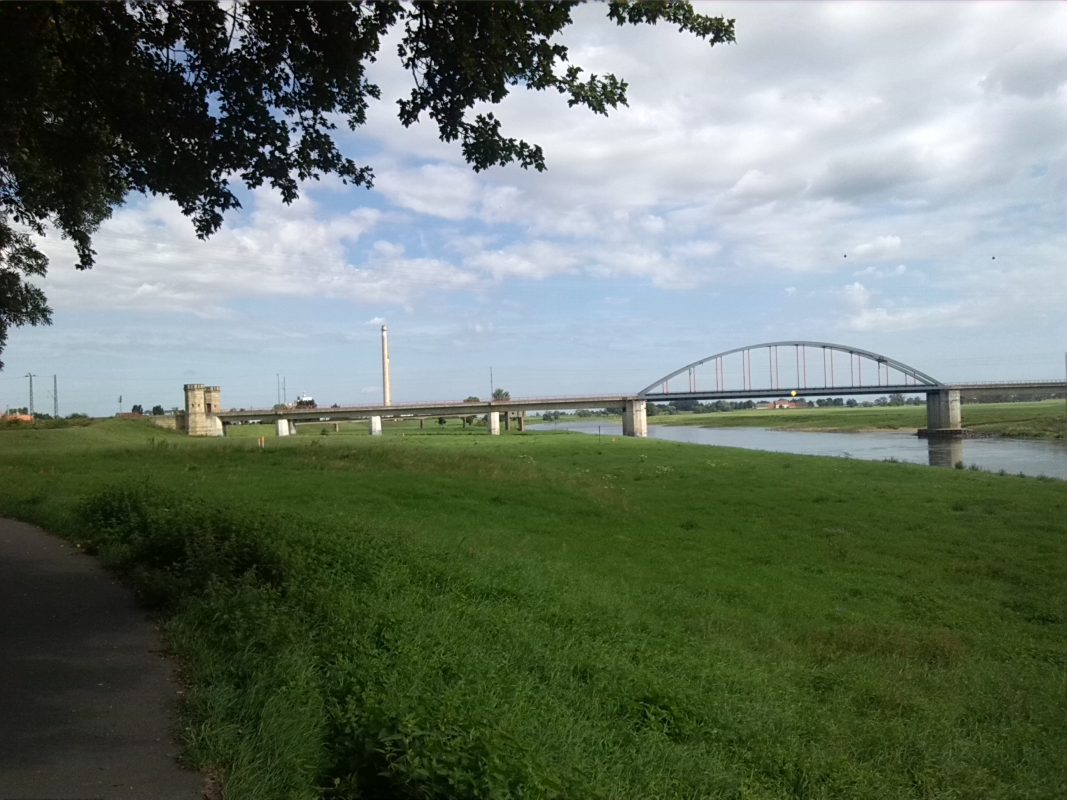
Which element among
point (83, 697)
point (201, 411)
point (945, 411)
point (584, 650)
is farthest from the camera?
point (201, 411)

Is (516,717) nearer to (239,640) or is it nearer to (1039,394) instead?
(239,640)

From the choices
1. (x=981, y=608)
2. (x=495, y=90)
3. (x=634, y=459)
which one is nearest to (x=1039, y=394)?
(x=634, y=459)

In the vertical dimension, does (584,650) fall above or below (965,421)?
above

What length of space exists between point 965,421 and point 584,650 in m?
92.2

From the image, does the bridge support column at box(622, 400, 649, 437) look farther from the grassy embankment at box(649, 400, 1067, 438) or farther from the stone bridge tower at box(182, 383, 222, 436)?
the stone bridge tower at box(182, 383, 222, 436)

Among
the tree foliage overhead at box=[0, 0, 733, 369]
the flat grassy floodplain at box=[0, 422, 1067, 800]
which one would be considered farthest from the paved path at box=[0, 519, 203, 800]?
the tree foliage overhead at box=[0, 0, 733, 369]

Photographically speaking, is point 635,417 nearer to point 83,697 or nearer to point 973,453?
point 973,453

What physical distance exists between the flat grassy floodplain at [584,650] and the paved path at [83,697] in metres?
0.21

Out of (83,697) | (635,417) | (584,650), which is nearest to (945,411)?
(635,417)

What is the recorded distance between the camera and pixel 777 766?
16.9 ft

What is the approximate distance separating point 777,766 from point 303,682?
117 inches

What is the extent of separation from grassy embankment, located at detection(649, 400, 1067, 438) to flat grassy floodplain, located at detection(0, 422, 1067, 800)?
63.2 meters

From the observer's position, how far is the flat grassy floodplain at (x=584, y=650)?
4.23 m

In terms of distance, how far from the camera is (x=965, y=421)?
285ft
